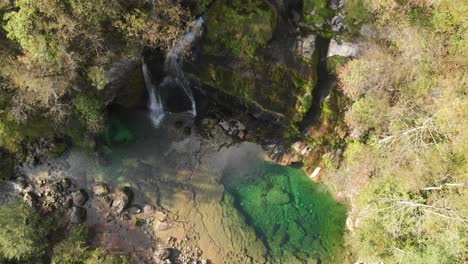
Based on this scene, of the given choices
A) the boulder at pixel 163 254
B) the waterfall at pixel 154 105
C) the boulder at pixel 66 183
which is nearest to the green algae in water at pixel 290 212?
the boulder at pixel 163 254

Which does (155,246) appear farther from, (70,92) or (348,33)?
(348,33)

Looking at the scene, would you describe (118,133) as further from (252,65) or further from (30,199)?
(252,65)

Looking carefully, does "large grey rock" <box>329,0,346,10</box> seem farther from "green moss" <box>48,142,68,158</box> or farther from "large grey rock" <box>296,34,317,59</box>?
"green moss" <box>48,142,68,158</box>

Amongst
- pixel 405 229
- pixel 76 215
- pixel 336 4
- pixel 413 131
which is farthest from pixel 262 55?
pixel 76 215

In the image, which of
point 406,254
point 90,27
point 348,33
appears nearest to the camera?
point 90,27

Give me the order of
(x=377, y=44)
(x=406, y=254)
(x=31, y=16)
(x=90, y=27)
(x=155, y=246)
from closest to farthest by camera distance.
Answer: (x=31, y=16), (x=90, y=27), (x=406, y=254), (x=377, y=44), (x=155, y=246)

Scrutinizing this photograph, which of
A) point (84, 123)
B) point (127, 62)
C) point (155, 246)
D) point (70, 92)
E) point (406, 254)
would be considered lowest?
point (155, 246)

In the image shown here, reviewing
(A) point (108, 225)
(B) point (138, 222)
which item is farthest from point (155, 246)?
(A) point (108, 225)
